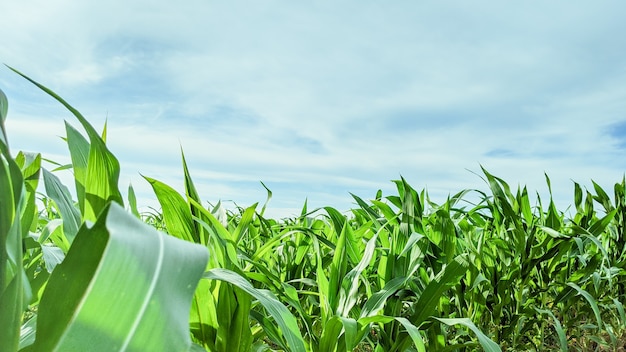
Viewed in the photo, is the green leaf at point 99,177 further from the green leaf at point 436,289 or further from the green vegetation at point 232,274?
the green leaf at point 436,289

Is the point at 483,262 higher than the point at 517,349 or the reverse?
higher

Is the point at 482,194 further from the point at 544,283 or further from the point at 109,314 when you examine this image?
the point at 109,314

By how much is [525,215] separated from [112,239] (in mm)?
1420

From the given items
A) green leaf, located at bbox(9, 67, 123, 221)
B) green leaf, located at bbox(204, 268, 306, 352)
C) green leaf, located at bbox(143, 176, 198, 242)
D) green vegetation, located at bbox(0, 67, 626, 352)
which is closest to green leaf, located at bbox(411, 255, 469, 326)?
green vegetation, located at bbox(0, 67, 626, 352)

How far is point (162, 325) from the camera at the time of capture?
308 millimetres

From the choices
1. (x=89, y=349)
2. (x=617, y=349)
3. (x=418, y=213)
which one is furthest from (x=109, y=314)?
(x=617, y=349)

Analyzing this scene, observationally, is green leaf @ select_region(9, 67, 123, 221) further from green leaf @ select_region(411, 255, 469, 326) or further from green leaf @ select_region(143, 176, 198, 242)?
green leaf @ select_region(411, 255, 469, 326)

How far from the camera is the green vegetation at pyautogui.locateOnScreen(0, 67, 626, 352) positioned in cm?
31

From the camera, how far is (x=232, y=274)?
630 mm

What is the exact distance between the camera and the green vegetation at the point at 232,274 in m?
0.31

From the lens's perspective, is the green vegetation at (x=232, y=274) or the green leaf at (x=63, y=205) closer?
the green vegetation at (x=232, y=274)

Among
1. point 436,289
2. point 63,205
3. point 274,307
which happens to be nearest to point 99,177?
point 63,205

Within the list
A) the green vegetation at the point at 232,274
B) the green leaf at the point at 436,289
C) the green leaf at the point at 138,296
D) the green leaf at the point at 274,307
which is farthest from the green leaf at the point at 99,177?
the green leaf at the point at 436,289

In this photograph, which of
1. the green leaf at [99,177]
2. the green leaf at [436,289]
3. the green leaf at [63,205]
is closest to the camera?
the green leaf at [99,177]
